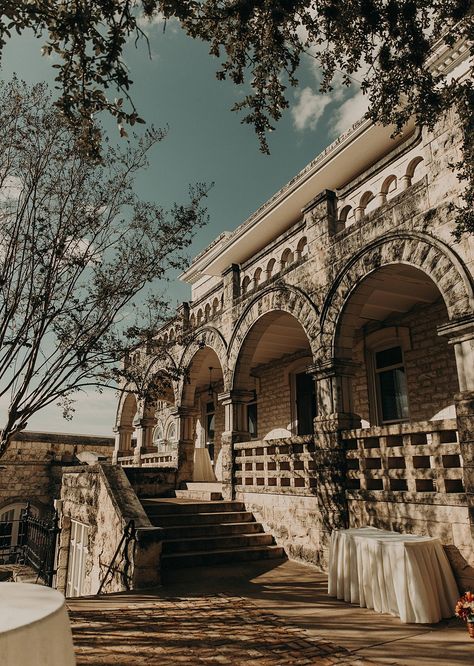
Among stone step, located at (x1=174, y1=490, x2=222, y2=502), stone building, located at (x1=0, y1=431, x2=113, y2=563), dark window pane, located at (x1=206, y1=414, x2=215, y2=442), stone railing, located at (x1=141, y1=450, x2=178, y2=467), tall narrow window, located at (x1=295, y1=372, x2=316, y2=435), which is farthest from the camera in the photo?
stone building, located at (x1=0, y1=431, x2=113, y2=563)

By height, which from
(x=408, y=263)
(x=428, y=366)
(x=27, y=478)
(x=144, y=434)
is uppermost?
(x=408, y=263)

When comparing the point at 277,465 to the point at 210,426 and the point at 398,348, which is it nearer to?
the point at 398,348

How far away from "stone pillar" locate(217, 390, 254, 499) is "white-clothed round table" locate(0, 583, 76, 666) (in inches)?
337

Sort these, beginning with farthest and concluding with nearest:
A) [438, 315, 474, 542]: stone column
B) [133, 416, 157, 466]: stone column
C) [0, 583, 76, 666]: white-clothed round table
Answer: [133, 416, 157, 466]: stone column, [438, 315, 474, 542]: stone column, [0, 583, 76, 666]: white-clothed round table

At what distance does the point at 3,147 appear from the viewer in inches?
277

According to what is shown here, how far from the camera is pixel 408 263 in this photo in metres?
6.64

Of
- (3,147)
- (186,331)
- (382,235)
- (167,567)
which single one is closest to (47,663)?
(167,567)

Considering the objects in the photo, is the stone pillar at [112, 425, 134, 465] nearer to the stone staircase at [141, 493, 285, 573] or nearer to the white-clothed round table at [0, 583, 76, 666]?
the stone staircase at [141, 493, 285, 573]

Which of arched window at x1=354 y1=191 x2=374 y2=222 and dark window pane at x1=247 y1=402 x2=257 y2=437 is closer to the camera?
arched window at x1=354 y1=191 x2=374 y2=222

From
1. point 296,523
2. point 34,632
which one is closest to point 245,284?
point 296,523

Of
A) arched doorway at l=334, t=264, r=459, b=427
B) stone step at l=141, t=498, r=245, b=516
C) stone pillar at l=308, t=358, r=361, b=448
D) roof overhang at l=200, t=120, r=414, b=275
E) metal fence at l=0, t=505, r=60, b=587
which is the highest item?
roof overhang at l=200, t=120, r=414, b=275

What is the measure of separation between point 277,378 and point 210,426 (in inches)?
178

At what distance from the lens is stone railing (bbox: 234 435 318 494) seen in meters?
8.16

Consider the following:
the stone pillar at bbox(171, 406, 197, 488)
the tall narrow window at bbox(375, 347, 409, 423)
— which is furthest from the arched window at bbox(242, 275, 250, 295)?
the stone pillar at bbox(171, 406, 197, 488)
